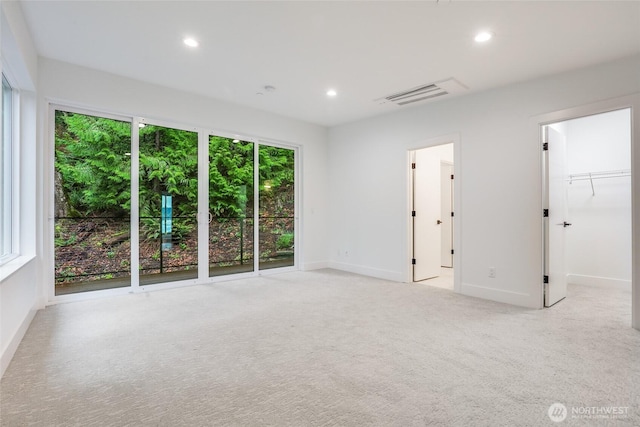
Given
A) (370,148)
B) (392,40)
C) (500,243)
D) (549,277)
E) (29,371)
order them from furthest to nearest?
(370,148), (500,243), (549,277), (392,40), (29,371)

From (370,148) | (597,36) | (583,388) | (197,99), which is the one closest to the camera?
(583,388)

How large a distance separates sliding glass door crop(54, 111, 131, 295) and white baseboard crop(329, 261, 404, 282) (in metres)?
3.33

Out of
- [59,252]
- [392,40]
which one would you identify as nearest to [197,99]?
[59,252]

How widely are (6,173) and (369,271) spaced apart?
4.67 metres

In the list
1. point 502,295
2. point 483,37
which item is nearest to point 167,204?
point 483,37

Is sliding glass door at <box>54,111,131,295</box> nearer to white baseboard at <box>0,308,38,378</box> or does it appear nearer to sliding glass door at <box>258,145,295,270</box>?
white baseboard at <box>0,308,38,378</box>

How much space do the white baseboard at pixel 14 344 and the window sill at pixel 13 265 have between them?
0.48 m

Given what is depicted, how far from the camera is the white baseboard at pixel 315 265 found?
5.84 metres

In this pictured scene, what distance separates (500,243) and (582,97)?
1749 millimetres

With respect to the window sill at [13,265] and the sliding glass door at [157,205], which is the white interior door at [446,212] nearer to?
the sliding glass door at [157,205]

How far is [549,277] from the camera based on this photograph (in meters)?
3.65

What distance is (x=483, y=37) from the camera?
2.88 meters

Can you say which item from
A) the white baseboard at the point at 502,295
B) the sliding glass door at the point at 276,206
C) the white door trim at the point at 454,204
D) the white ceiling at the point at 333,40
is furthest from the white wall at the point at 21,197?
the white baseboard at the point at 502,295

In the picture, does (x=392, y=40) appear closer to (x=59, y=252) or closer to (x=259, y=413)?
(x=259, y=413)
